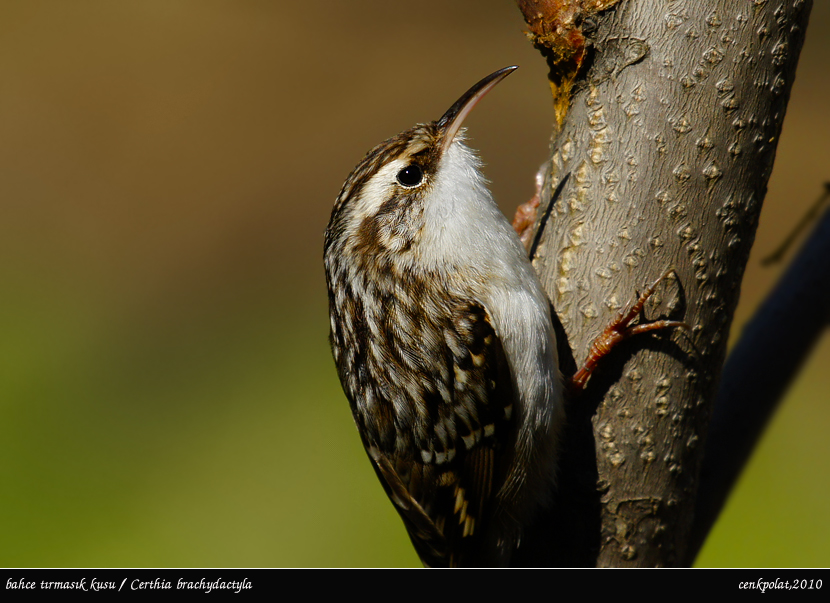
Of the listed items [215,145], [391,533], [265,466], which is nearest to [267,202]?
[215,145]

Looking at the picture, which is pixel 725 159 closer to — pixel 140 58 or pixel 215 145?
pixel 215 145

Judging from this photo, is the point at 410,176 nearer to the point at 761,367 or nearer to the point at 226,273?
the point at 761,367

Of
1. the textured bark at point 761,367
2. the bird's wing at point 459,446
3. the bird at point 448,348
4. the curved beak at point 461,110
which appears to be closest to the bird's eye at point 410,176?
the bird at point 448,348

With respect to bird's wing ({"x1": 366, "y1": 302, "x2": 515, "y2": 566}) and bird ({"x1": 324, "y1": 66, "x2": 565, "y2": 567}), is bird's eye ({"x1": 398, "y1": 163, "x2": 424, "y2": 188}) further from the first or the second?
bird's wing ({"x1": 366, "y1": 302, "x2": 515, "y2": 566})

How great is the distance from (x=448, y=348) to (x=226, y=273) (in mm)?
4668

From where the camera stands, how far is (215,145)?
718 cm

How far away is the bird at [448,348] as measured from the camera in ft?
7.34

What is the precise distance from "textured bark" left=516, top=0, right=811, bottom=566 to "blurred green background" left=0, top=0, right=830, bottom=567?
7.66 feet

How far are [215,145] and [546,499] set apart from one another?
5.79m

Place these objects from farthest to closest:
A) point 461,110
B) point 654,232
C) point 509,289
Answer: point 461,110 < point 509,289 < point 654,232

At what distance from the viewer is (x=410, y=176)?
2326mm

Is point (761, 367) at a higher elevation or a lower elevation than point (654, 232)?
lower

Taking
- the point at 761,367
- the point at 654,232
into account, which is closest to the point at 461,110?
the point at 654,232

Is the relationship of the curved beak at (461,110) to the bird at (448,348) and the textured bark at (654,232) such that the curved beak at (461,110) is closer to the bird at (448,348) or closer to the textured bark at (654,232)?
the bird at (448,348)
